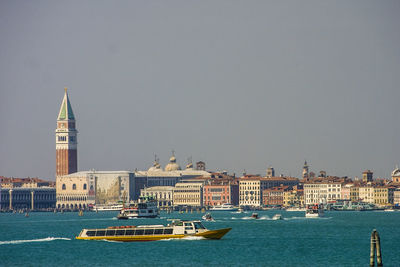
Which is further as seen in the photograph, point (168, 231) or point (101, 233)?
point (101, 233)

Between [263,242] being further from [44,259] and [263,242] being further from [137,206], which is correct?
[137,206]

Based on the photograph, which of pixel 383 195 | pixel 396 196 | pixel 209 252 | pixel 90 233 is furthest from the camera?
pixel 383 195

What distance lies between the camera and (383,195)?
19888cm

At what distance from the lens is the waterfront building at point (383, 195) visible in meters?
198

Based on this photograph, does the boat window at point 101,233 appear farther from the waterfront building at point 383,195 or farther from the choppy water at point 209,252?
the waterfront building at point 383,195

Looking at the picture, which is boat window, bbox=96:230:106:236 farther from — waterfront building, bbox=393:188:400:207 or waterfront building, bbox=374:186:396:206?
waterfront building, bbox=374:186:396:206

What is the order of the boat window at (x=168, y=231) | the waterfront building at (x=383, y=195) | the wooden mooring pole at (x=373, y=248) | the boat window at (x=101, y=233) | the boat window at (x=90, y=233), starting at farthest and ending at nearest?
the waterfront building at (x=383, y=195)
the boat window at (x=90, y=233)
the boat window at (x=101, y=233)
the boat window at (x=168, y=231)
the wooden mooring pole at (x=373, y=248)

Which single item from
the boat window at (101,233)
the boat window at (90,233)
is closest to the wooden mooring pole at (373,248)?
the boat window at (101,233)

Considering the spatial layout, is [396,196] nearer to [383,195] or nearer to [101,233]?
[383,195]

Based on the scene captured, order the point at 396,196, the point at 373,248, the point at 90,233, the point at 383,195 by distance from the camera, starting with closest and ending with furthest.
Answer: the point at 373,248 < the point at 90,233 < the point at 396,196 < the point at 383,195

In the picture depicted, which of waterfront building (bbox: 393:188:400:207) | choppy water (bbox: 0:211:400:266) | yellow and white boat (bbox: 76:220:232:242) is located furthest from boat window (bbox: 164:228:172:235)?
waterfront building (bbox: 393:188:400:207)

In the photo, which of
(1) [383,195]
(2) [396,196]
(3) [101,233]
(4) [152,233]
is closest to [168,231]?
(4) [152,233]

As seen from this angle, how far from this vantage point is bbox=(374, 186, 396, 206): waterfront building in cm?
19812

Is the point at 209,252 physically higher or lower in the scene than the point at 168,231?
lower
